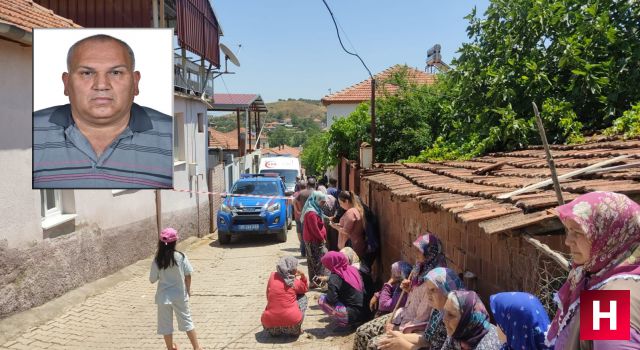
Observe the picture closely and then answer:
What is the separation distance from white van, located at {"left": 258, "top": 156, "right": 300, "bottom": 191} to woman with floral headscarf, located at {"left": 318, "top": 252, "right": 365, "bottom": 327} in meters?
17.1

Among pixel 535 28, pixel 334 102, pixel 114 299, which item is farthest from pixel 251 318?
pixel 334 102

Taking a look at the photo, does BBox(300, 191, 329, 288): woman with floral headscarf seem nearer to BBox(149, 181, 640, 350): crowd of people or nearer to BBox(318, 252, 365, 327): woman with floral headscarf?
BBox(149, 181, 640, 350): crowd of people

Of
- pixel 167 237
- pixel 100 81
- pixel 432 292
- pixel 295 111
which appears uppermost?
pixel 295 111

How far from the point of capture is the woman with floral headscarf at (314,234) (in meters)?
8.59

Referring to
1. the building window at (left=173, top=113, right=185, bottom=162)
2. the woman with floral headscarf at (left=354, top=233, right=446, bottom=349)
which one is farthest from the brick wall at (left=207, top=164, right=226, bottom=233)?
the woman with floral headscarf at (left=354, top=233, right=446, bottom=349)

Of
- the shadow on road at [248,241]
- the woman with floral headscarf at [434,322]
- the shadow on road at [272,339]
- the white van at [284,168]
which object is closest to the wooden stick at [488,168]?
the woman with floral headscarf at [434,322]

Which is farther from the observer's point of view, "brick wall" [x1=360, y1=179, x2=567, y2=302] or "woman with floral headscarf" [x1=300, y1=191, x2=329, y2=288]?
"woman with floral headscarf" [x1=300, y1=191, x2=329, y2=288]

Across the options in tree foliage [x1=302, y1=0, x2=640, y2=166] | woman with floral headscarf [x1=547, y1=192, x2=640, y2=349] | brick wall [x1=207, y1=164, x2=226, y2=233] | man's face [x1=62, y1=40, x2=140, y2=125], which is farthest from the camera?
brick wall [x1=207, y1=164, x2=226, y2=233]

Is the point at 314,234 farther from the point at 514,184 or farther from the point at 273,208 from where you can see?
the point at 273,208

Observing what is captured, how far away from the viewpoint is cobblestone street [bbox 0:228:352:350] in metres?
6.40

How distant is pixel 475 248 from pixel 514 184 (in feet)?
2.17

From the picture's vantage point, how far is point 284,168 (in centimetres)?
2441

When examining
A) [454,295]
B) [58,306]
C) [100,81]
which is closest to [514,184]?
[454,295]

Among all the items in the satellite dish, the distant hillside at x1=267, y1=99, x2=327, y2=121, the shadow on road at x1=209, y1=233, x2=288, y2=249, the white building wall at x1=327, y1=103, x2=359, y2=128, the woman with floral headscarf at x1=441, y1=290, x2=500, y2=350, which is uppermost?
the distant hillside at x1=267, y1=99, x2=327, y2=121
